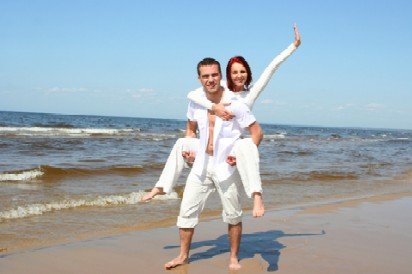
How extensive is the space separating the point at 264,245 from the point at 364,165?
1300 centimetres

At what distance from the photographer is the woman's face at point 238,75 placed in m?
4.26

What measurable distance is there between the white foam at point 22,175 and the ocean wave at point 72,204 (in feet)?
9.32

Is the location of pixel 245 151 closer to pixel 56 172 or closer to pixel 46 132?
pixel 56 172

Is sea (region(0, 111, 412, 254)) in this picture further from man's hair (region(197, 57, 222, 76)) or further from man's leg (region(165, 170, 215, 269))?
man's hair (region(197, 57, 222, 76))

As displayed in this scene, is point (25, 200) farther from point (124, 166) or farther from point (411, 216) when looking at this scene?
point (411, 216)

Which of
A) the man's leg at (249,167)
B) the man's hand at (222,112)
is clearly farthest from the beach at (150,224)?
the man's hand at (222,112)

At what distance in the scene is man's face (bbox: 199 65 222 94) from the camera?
4.09m

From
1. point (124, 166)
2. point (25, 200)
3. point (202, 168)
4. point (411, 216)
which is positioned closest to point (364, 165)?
point (124, 166)

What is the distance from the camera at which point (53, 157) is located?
15.1 m

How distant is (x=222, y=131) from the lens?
4.15 meters

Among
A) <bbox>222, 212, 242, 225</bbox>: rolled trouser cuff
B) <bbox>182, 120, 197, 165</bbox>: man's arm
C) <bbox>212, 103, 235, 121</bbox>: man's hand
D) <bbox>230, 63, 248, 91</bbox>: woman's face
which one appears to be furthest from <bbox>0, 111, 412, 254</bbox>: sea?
<bbox>230, 63, 248, 91</bbox>: woman's face

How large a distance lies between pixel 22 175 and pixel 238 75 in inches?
297

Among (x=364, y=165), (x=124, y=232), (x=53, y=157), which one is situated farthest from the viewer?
(x=364, y=165)

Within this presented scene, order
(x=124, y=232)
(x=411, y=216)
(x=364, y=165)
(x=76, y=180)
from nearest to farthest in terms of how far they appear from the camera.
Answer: (x=124, y=232)
(x=411, y=216)
(x=76, y=180)
(x=364, y=165)
